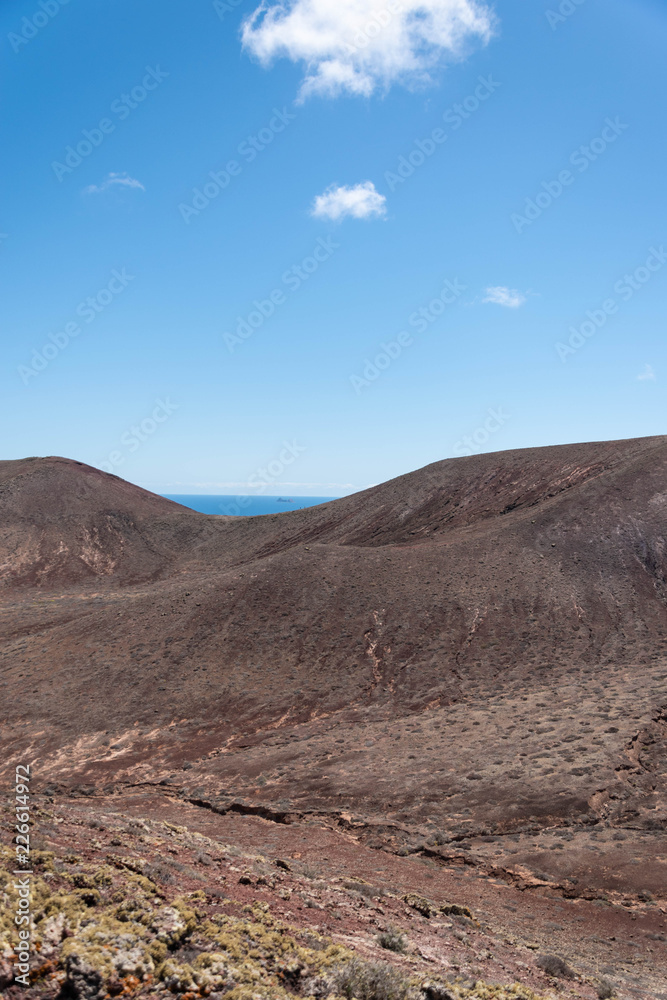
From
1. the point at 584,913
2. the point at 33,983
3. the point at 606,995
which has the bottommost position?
the point at 584,913

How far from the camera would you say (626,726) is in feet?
81.9

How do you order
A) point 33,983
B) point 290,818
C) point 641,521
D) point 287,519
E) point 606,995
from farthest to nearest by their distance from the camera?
point 287,519 < point 641,521 < point 290,818 < point 606,995 < point 33,983

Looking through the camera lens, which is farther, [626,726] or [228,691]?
[228,691]

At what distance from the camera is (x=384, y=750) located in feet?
87.5

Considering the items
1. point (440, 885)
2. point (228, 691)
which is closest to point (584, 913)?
point (440, 885)

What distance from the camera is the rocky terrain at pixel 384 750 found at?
919 cm

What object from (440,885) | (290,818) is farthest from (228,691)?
(440,885)

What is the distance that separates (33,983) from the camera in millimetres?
6113

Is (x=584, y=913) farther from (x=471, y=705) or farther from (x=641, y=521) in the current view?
(x=641, y=521)

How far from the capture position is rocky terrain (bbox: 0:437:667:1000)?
9.19m

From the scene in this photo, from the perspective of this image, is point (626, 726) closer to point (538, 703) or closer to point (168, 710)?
point (538, 703)

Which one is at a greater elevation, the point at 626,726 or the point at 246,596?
the point at 246,596

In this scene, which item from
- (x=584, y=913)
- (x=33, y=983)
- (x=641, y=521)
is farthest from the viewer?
(x=641, y=521)

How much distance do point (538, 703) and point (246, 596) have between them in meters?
23.8
